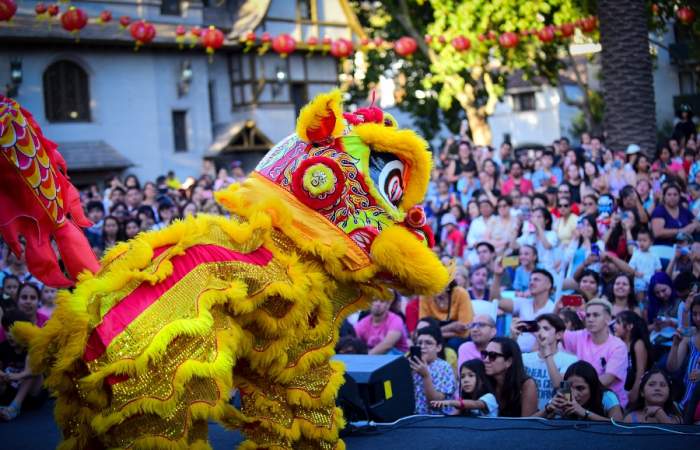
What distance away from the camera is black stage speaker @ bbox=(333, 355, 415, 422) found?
5.24 meters

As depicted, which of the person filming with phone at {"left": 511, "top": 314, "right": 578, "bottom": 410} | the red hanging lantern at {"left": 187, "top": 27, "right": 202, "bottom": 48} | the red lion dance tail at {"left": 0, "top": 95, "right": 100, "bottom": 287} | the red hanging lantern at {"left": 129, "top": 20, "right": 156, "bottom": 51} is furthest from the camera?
the red hanging lantern at {"left": 187, "top": 27, "right": 202, "bottom": 48}

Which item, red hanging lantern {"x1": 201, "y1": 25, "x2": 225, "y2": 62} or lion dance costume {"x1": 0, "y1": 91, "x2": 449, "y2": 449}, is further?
red hanging lantern {"x1": 201, "y1": 25, "x2": 225, "y2": 62}

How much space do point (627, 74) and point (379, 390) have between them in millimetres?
7783

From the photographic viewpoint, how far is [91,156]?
19781mm

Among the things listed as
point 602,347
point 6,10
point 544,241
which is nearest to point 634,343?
point 602,347

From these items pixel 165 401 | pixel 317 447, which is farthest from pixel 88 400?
pixel 317 447

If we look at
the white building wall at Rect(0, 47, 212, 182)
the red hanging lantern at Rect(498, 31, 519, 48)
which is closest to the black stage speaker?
the red hanging lantern at Rect(498, 31, 519, 48)

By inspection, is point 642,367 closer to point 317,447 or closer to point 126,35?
point 317,447

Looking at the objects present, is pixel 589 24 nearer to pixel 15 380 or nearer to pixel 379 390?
pixel 379 390

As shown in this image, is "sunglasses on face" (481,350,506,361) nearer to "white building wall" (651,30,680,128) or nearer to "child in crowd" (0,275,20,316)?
"child in crowd" (0,275,20,316)

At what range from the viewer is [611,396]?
5402 millimetres

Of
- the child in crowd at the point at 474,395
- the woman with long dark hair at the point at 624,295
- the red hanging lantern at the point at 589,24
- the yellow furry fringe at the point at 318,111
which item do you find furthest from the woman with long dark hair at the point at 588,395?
the red hanging lantern at the point at 589,24

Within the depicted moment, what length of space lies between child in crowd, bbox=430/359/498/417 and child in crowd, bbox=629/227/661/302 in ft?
8.77

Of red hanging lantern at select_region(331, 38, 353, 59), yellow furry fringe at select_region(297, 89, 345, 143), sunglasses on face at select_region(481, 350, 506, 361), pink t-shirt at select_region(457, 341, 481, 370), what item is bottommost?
pink t-shirt at select_region(457, 341, 481, 370)
